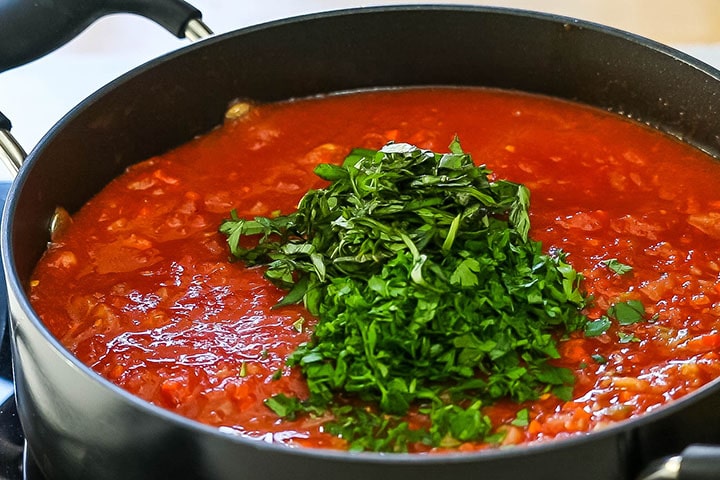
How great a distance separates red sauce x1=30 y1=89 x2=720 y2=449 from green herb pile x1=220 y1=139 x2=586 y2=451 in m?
0.05

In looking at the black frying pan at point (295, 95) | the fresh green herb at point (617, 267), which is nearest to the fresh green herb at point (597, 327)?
the fresh green herb at point (617, 267)

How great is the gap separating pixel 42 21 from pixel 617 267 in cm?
130

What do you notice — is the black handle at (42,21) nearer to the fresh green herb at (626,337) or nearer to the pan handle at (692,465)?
the fresh green herb at (626,337)

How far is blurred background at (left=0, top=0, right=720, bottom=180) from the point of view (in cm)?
306

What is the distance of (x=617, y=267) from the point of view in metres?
1.89

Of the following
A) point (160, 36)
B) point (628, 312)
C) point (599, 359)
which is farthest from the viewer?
point (160, 36)

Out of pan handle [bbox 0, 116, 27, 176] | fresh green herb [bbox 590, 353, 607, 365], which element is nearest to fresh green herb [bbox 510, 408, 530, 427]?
fresh green herb [bbox 590, 353, 607, 365]

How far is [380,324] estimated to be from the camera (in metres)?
1.58

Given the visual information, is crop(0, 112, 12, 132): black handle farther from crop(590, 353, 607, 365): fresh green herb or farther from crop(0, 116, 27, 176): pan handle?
crop(590, 353, 607, 365): fresh green herb

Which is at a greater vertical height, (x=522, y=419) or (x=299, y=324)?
(x=522, y=419)

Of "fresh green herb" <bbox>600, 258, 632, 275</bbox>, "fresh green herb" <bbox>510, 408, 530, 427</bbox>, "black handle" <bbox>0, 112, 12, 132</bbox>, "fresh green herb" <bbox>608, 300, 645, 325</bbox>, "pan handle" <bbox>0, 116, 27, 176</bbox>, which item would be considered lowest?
"pan handle" <bbox>0, 116, 27, 176</bbox>

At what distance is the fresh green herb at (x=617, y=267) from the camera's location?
189 cm

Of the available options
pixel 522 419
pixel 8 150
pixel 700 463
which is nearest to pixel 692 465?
pixel 700 463

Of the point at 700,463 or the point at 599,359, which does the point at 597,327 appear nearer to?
the point at 599,359
